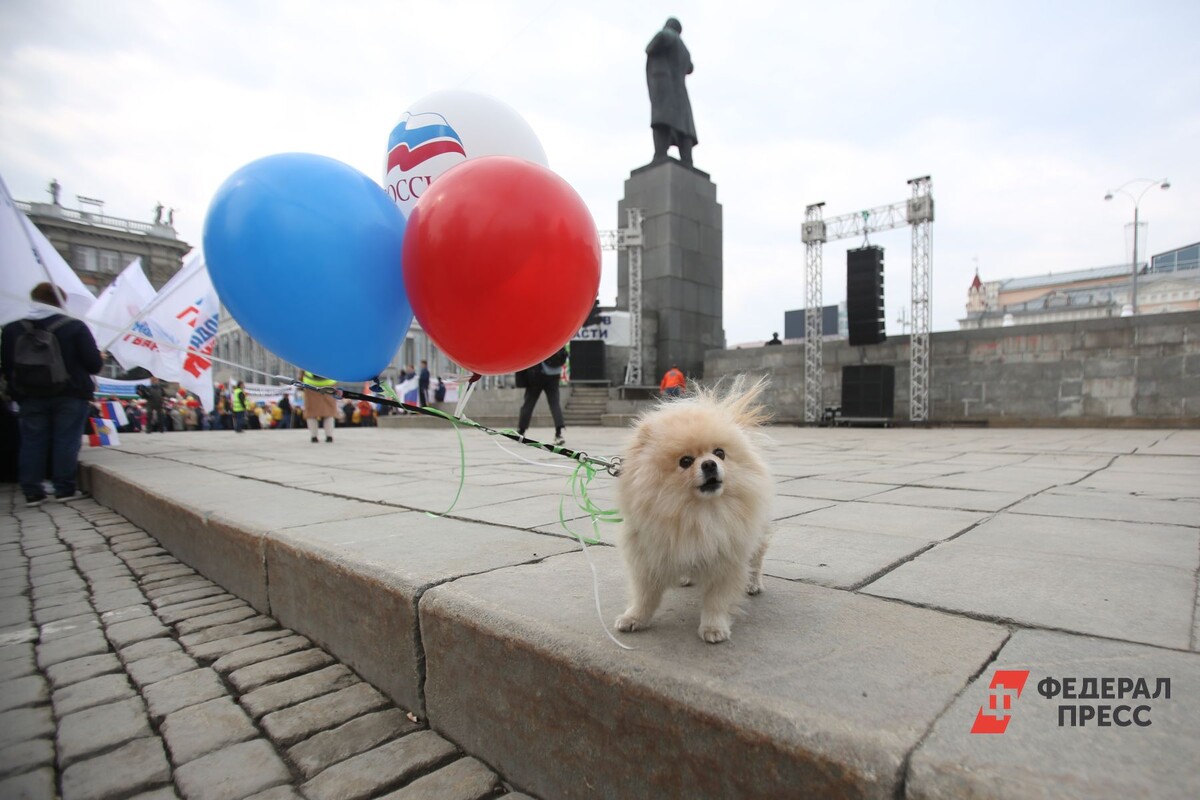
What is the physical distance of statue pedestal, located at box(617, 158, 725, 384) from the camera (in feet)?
59.8

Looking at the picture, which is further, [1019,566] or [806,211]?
[806,211]

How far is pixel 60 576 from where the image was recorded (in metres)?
3.63

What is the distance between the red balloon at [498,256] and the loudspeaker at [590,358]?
18.3m

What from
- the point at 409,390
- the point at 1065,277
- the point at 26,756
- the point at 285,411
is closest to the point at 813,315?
the point at 409,390

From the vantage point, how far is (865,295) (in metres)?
15.1

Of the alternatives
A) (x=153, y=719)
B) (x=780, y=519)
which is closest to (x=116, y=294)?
(x=153, y=719)

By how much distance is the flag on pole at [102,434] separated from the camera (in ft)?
30.9

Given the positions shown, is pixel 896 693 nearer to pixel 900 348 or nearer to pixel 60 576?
pixel 60 576

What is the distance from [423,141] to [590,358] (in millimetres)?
17797

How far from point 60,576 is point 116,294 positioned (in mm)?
6872

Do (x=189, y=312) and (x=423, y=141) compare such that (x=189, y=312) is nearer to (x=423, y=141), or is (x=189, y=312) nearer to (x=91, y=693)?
(x=423, y=141)

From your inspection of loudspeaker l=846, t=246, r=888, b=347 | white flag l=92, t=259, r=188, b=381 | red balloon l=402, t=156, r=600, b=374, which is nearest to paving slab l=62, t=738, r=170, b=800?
red balloon l=402, t=156, r=600, b=374

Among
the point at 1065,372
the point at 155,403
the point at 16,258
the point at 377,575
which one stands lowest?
the point at 377,575

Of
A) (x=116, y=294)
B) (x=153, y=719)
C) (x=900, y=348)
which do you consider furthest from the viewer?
(x=900, y=348)
